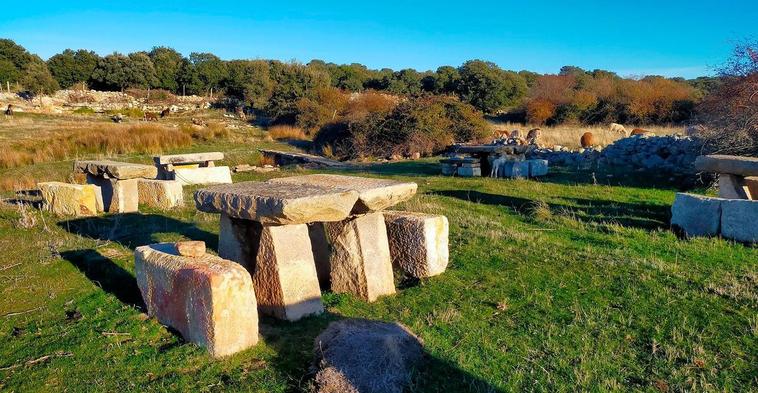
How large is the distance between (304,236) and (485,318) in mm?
1758

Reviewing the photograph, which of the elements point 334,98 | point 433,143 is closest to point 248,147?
point 433,143

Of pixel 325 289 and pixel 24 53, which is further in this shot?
pixel 24 53

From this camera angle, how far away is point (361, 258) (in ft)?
17.8

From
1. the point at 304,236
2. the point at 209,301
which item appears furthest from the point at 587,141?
the point at 209,301

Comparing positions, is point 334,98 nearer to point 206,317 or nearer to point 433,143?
point 433,143

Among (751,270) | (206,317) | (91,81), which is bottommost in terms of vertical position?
(751,270)

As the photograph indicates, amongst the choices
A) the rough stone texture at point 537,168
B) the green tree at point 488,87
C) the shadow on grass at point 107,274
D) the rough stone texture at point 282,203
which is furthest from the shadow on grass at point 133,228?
the green tree at point 488,87

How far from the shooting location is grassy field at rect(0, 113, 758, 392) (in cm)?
382

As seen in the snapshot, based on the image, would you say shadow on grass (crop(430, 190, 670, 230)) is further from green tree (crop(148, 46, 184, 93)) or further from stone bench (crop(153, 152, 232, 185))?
green tree (crop(148, 46, 184, 93))

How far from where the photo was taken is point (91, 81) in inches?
2000

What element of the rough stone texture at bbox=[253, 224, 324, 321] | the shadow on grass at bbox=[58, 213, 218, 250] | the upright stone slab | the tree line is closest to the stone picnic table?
the rough stone texture at bbox=[253, 224, 324, 321]

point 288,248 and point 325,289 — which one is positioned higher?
point 288,248

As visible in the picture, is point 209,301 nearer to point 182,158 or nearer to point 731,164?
point 731,164

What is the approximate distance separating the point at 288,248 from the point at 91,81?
53.5 meters
